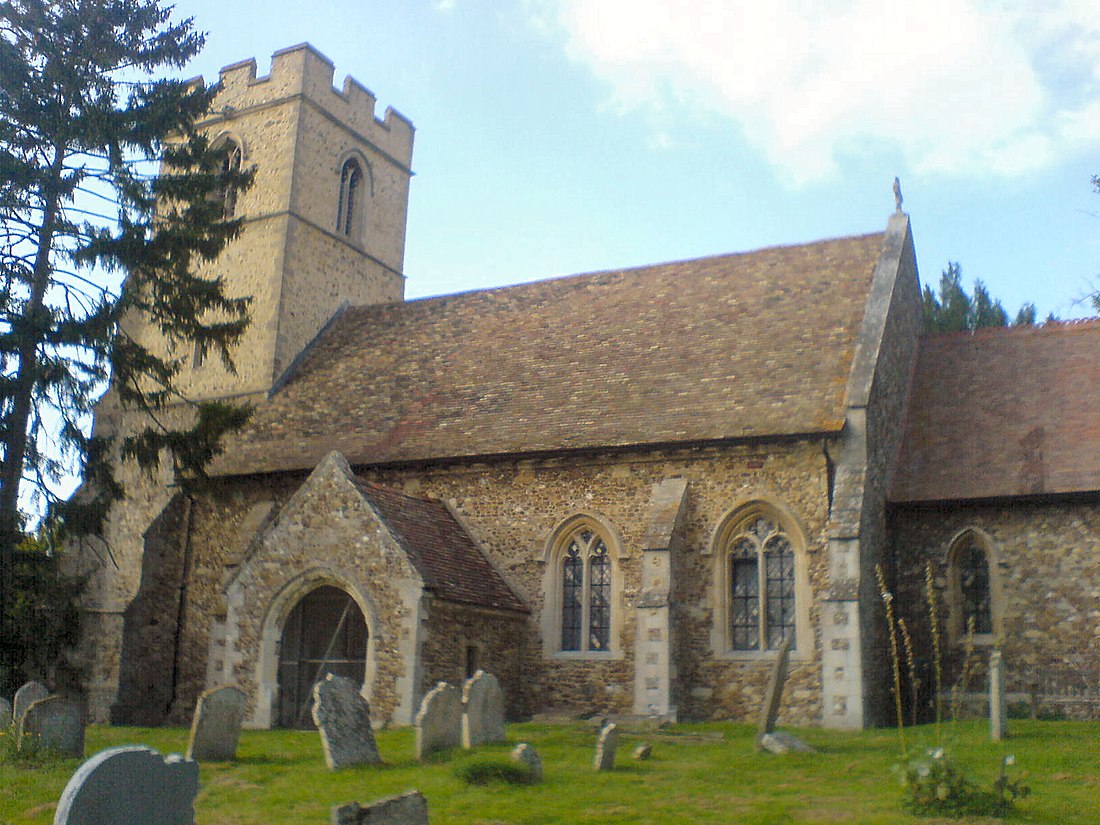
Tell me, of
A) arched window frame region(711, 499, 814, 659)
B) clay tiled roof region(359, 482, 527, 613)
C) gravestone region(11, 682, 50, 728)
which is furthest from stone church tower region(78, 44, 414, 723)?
arched window frame region(711, 499, 814, 659)

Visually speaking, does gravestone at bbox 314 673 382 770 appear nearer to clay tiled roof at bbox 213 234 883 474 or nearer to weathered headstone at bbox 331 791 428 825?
weathered headstone at bbox 331 791 428 825

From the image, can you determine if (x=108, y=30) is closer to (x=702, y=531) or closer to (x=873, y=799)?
(x=702, y=531)

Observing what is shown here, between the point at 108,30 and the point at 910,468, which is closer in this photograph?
the point at 910,468

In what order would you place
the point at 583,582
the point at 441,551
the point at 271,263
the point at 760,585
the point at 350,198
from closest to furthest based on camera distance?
the point at 760,585, the point at 441,551, the point at 583,582, the point at 271,263, the point at 350,198

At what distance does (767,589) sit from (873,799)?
7017 millimetres

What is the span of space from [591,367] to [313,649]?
7.02m

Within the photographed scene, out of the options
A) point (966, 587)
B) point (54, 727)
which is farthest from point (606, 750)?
point (966, 587)

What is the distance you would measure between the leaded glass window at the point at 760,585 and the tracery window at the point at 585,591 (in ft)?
6.74

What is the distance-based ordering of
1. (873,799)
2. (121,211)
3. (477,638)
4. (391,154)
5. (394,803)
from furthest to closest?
(391,154) < (121,211) < (477,638) < (873,799) < (394,803)

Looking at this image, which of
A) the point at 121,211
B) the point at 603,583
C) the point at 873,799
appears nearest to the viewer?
the point at 873,799

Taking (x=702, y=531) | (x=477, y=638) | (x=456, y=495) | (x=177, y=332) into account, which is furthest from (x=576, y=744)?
(x=177, y=332)

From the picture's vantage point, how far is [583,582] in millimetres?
17984

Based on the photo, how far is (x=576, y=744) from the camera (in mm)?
13773

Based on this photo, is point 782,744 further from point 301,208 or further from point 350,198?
point 350,198
